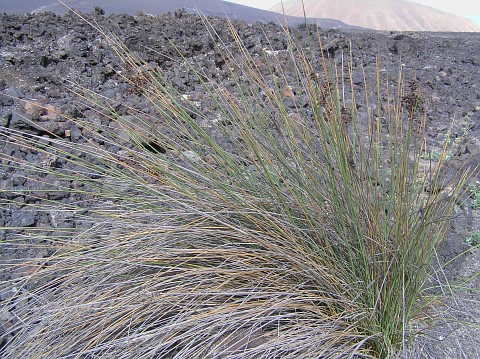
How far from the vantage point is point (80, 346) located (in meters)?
1.77

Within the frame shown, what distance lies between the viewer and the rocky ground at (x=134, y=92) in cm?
253

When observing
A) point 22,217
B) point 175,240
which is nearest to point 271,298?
point 175,240

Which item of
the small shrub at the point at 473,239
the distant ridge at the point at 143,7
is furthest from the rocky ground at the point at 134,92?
the distant ridge at the point at 143,7

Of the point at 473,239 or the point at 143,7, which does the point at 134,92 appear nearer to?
the point at 473,239

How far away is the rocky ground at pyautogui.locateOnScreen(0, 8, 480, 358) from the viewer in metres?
2.53

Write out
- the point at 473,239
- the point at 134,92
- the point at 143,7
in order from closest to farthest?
the point at 134,92, the point at 473,239, the point at 143,7

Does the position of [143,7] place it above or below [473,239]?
above

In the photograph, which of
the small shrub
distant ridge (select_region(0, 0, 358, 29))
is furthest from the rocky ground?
distant ridge (select_region(0, 0, 358, 29))

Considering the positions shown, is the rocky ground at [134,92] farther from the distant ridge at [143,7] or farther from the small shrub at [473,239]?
the distant ridge at [143,7]

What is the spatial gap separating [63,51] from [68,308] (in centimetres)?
382

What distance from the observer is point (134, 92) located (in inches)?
89.0

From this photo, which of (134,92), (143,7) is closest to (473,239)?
(134,92)

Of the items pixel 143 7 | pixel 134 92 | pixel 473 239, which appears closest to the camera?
pixel 134 92

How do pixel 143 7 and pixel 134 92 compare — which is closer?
pixel 134 92
